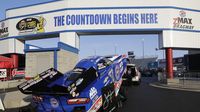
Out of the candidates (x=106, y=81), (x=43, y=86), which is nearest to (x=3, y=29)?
(x=106, y=81)

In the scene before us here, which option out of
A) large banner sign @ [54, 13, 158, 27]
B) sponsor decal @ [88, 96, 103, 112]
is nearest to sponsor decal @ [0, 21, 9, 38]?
large banner sign @ [54, 13, 158, 27]

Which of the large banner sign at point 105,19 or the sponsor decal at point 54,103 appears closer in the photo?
the sponsor decal at point 54,103

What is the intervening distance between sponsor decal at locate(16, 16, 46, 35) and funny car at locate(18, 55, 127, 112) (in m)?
26.3

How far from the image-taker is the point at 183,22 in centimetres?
3756

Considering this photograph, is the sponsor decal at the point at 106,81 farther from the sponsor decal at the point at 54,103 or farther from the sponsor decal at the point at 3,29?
the sponsor decal at the point at 3,29

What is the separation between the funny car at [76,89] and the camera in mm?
10336

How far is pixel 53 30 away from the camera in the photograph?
37.4 m

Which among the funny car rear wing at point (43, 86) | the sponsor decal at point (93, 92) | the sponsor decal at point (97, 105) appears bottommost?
the sponsor decal at point (97, 105)

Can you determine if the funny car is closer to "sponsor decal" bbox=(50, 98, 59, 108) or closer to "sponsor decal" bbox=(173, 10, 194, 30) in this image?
"sponsor decal" bbox=(50, 98, 59, 108)

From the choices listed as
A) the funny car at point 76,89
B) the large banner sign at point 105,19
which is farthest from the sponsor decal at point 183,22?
the funny car at point 76,89

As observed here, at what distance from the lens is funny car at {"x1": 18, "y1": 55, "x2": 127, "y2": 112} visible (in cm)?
1034

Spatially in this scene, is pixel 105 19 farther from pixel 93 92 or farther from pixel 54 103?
pixel 54 103

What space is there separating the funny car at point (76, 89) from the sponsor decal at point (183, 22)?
83.0 feet

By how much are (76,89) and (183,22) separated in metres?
29.4
